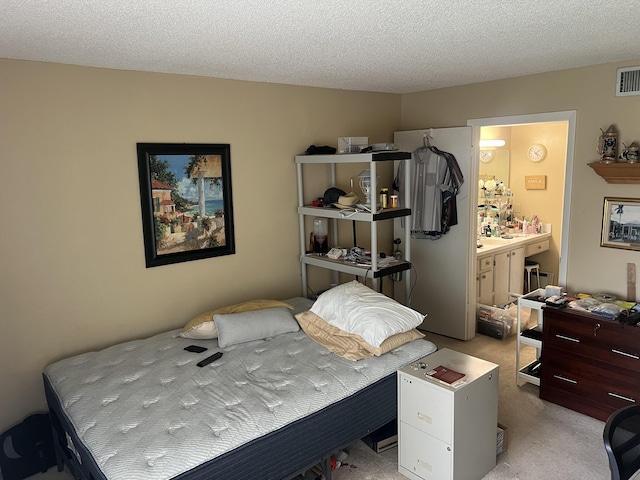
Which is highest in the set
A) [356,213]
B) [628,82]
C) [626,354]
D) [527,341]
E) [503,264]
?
[628,82]

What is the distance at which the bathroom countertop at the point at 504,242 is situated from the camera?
15.5 feet

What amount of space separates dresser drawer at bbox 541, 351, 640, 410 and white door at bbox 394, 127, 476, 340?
1.16 m

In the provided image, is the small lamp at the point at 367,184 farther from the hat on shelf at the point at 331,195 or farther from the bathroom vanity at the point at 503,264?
the bathroom vanity at the point at 503,264

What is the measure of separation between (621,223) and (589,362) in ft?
3.30

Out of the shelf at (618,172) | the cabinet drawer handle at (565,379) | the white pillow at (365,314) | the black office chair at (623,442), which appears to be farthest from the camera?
the cabinet drawer handle at (565,379)

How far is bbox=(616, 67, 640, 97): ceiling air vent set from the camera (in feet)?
10.3

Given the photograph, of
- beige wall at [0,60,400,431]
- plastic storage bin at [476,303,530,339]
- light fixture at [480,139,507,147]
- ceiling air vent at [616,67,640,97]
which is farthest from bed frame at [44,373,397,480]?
light fixture at [480,139,507,147]

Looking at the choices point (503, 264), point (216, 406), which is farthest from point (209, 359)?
point (503, 264)

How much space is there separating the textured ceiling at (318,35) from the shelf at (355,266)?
4.60 feet

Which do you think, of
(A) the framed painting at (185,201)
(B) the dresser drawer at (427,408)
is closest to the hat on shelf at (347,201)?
(A) the framed painting at (185,201)

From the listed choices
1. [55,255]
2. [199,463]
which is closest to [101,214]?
[55,255]

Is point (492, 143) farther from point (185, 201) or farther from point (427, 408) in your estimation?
point (427, 408)

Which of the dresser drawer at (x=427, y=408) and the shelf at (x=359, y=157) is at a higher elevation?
the shelf at (x=359, y=157)

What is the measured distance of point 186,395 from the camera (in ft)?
7.95
